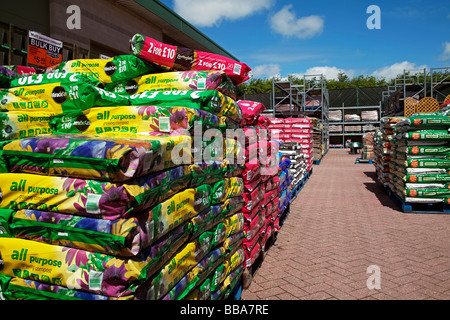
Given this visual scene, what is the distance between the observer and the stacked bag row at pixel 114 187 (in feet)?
5.01

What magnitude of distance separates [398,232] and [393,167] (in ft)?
10.1

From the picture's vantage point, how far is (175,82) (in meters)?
2.68

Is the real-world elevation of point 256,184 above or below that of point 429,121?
below

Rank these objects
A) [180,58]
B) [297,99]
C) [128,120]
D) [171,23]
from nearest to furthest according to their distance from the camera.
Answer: [128,120] → [180,58] → [171,23] → [297,99]

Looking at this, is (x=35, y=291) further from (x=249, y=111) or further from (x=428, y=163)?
(x=428, y=163)

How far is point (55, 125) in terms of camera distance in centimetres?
224

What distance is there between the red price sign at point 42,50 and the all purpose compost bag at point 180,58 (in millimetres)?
1942

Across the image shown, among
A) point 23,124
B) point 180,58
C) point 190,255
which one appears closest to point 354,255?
point 190,255

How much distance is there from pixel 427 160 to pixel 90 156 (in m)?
6.75

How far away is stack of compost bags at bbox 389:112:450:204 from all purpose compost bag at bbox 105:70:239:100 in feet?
17.2

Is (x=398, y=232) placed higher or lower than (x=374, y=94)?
lower

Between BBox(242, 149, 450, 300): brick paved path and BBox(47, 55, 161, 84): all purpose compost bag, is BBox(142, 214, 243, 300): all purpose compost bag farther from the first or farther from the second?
BBox(47, 55, 161, 84): all purpose compost bag
